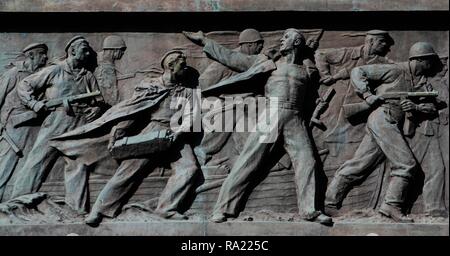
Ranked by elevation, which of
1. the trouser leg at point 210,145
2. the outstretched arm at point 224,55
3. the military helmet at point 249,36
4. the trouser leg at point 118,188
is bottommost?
the trouser leg at point 118,188

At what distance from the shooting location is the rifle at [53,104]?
8.70 m

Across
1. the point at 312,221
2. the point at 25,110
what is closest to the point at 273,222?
the point at 312,221

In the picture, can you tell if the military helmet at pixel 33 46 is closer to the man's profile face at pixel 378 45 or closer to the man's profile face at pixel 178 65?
the man's profile face at pixel 178 65

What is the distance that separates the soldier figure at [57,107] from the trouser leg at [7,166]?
0.11 m

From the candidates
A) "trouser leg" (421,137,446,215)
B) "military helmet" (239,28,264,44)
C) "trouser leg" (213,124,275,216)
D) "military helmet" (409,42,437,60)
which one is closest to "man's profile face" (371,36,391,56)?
"military helmet" (409,42,437,60)

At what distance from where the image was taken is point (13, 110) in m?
8.80

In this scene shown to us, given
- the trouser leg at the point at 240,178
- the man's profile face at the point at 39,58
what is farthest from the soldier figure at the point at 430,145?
the man's profile face at the point at 39,58

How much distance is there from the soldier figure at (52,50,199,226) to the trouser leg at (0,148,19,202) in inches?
18.7

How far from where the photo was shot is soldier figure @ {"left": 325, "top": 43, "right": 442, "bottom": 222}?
28.2 feet

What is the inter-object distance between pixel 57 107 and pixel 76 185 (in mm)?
832

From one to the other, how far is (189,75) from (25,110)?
173 centimetres

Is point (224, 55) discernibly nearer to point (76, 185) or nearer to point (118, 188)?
point (118, 188)

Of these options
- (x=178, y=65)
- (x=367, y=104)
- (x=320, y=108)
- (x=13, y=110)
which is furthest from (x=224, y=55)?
(x=13, y=110)

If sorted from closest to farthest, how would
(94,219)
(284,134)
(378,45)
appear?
(94,219) < (284,134) < (378,45)
